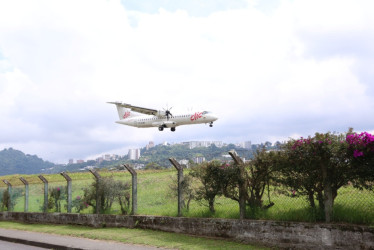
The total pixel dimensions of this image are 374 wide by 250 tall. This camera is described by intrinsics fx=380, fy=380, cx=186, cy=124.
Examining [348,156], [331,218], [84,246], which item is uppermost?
[348,156]

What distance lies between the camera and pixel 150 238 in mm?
11094

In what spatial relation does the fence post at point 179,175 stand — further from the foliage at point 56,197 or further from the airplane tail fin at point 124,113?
the airplane tail fin at point 124,113

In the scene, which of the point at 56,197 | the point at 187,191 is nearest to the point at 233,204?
the point at 187,191

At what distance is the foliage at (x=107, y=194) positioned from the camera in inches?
558

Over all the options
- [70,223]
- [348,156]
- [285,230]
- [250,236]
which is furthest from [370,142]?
[70,223]

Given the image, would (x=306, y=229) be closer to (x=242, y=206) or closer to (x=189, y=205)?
(x=242, y=206)

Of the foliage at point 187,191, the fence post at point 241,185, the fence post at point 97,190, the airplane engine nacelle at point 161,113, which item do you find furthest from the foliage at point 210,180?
the airplane engine nacelle at point 161,113

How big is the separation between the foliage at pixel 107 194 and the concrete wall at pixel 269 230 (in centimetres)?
65

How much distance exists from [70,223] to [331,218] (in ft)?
36.1

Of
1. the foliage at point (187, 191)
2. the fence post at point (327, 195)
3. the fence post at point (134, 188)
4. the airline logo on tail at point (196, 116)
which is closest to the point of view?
the fence post at point (327, 195)

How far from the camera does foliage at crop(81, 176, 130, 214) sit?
1417 cm

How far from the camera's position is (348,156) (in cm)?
839

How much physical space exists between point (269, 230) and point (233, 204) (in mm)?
1663

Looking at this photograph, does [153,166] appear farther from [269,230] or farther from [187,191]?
[269,230]
